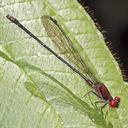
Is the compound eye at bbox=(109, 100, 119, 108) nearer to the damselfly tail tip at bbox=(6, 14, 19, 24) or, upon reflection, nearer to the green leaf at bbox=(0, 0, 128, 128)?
the green leaf at bbox=(0, 0, 128, 128)

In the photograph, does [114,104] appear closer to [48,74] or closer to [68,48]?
[48,74]

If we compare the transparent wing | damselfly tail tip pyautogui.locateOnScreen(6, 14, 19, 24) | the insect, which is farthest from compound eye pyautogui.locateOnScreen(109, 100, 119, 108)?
damselfly tail tip pyautogui.locateOnScreen(6, 14, 19, 24)

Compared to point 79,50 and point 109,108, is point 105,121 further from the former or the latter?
point 79,50

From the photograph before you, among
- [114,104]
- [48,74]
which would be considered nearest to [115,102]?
[114,104]

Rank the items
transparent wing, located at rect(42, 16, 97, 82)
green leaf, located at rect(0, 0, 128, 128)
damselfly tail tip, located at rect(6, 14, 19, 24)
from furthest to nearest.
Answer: transparent wing, located at rect(42, 16, 97, 82) < damselfly tail tip, located at rect(6, 14, 19, 24) < green leaf, located at rect(0, 0, 128, 128)

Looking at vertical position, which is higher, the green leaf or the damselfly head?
the green leaf

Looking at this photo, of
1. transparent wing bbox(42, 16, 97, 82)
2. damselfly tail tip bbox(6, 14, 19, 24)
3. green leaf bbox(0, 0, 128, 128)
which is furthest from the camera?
transparent wing bbox(42, 16, 97, 82)

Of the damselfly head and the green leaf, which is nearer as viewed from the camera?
the green leaf

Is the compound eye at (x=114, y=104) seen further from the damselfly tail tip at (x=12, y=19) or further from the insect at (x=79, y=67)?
the damselfly tail tip at (x=12, y=19)

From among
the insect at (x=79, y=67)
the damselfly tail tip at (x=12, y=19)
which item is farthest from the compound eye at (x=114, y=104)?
the damselfly tail tip at (x=12, y=19)
